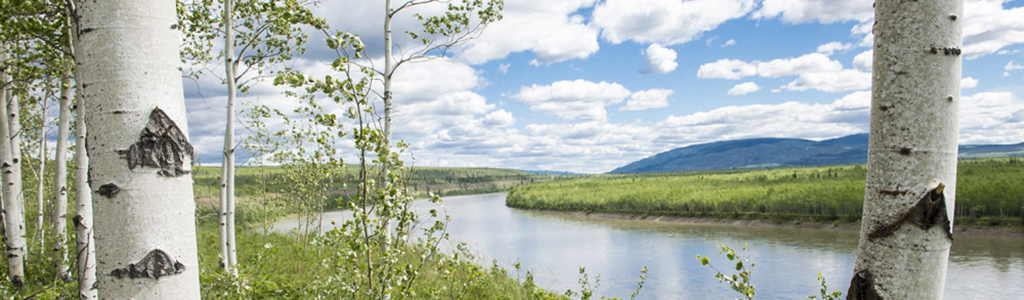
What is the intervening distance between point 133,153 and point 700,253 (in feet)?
95.6

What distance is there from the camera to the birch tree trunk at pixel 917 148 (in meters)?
1.65

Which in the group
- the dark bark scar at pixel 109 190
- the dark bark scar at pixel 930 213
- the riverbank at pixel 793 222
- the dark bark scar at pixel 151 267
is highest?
the dark bark scar at pixel 109 190

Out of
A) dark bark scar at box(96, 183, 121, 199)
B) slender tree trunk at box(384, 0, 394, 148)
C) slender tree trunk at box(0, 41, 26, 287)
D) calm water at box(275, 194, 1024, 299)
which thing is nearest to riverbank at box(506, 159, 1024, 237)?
calm water at box(275, 194, 1024, 299)

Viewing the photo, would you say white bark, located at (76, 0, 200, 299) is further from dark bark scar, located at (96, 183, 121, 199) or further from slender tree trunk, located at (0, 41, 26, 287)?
slender tree trunk, located at (0, 41, 26, 287)

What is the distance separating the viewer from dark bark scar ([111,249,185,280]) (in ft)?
4.50

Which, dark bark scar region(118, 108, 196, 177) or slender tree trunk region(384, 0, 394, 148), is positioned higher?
slender tree trunk region(384, 0, 394, 148)

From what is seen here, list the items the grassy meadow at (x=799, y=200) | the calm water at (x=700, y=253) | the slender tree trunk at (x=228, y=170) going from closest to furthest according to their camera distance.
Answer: the slender tree trunk at (x=228, y=170), the calm water at (x=700, y=253), the grassy meadow at (x=799, y=200)

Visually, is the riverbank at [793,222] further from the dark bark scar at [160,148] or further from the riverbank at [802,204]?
the dark bark scar at [160,148]

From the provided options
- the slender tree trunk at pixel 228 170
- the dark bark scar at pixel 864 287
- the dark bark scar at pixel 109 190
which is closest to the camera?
the dark bark scar at pixel 109 190

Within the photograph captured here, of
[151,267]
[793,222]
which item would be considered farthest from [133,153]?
[793,222]

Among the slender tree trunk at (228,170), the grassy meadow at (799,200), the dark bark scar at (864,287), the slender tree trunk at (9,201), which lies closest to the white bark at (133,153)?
the dark bark scar at (864,287)

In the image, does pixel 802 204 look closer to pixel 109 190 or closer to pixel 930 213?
pixel 930 213

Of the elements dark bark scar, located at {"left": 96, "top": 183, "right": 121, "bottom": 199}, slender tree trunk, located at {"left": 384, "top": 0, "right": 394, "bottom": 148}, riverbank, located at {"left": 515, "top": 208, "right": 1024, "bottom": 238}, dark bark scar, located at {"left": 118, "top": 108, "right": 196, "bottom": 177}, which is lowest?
Answer: riverbank, located at {"left": 515, "top": 208, "right": 1024, "bottom": 238}

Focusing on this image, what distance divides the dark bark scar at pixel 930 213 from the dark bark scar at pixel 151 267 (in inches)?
91.3
